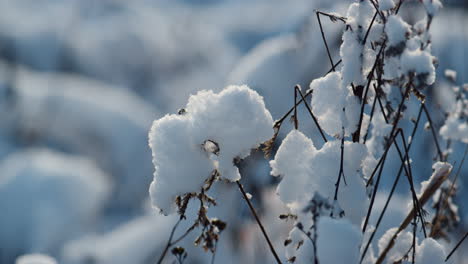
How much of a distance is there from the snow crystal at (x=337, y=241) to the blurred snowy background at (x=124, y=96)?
2.54 feet

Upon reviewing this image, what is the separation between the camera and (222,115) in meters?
0.83

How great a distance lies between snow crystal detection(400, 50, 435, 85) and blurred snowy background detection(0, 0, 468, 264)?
31.0 inches

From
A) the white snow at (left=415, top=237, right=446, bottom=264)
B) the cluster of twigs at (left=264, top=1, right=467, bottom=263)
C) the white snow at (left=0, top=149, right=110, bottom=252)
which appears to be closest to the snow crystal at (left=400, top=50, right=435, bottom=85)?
the cluster of twigs at (left=264, top=1, right=467, bottom=263)

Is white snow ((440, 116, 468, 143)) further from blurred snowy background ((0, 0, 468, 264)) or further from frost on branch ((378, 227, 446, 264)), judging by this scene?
frost on branch ((378, 227, 446, 264))

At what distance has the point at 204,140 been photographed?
0.84m

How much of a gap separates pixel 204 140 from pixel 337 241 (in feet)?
0.86

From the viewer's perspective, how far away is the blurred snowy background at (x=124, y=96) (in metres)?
2.71

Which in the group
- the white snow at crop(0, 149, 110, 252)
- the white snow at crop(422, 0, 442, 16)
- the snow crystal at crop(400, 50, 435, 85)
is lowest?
the snow crystal at crop(400, 50, 435, 85)

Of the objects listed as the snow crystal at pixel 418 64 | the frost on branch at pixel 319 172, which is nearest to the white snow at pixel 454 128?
the frost on branch at pixel 319 172

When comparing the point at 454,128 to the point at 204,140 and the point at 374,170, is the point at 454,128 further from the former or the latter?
the point at 204,140

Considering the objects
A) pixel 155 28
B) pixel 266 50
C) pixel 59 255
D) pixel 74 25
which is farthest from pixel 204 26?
pixel 266 50

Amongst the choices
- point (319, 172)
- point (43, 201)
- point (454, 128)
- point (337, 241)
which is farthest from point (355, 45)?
point (43, 201)

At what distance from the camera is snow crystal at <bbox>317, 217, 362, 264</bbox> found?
0.80m

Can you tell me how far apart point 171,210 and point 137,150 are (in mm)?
6391
